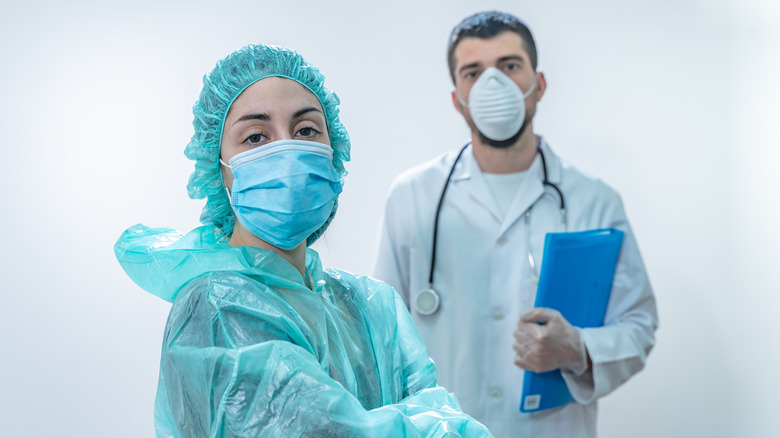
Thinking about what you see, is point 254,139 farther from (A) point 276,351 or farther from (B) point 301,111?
(A) point 276,351

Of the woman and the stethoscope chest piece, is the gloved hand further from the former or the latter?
the woman

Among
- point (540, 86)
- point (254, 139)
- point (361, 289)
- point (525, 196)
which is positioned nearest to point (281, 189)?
point (254, 139)

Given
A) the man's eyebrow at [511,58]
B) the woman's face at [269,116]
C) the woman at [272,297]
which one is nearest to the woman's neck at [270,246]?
the woman at [272,297]

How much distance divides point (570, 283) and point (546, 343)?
6.9 inches

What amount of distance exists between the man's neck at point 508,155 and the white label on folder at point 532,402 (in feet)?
2.04

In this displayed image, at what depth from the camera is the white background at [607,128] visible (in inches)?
90.4

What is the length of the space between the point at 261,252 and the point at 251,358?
23 cm

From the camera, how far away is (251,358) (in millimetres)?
926

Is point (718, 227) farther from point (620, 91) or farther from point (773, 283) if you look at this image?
point (620, 91)

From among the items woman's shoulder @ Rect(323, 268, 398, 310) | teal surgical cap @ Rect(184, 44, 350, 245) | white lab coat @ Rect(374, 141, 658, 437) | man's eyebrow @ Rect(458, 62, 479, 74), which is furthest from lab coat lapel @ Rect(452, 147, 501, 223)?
teal surgical cap @ Rect(184, 44, 350, 245)

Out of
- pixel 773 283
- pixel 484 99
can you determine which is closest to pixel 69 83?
pixel 484 99

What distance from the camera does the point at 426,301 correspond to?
6.74ft

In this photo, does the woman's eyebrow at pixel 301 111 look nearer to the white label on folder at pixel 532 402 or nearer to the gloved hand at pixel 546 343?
the gloved hand at pixel 546 343

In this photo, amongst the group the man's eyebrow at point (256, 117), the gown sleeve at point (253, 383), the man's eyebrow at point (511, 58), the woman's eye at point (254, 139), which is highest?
the man's eyebrow at point (511, 58)
